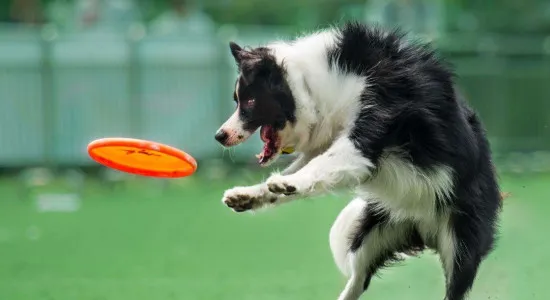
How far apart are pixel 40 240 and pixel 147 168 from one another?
3305 mm

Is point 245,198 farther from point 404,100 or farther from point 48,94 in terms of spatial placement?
point 48,94

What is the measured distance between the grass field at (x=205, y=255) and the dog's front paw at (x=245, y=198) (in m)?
1.31

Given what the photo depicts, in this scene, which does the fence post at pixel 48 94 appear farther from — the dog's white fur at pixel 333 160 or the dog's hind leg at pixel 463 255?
the dog's hind leg at pixel 463 255

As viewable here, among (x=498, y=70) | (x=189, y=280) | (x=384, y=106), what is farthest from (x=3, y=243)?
(x=498, y=70)

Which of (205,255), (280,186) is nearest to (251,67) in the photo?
(280,186)

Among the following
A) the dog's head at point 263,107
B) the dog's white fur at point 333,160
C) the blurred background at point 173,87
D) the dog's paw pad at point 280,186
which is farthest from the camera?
the blurred background at point 173,87

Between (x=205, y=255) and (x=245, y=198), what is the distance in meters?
3.49

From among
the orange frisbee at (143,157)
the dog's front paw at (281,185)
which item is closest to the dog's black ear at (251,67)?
the dog's front paw at (281,185)

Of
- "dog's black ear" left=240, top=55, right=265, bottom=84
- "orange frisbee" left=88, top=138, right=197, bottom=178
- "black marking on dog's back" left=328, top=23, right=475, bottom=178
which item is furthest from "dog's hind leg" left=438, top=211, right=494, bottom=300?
"orange frisbee" left=88, top=138, right=197, bottom=178

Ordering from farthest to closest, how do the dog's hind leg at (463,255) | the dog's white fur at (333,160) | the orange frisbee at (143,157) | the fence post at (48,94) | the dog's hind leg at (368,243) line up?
the fence post at (48,94), the orange frisbee at (143,157), the dog's hind leg at (368,243), the dog's hind leg at (463,255), the dog's white fur at (333,160)

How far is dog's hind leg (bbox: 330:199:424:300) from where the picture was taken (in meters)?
6.78

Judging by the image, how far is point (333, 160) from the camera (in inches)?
233

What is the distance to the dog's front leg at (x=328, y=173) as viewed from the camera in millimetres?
5715

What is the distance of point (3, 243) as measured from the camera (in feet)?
33.6
